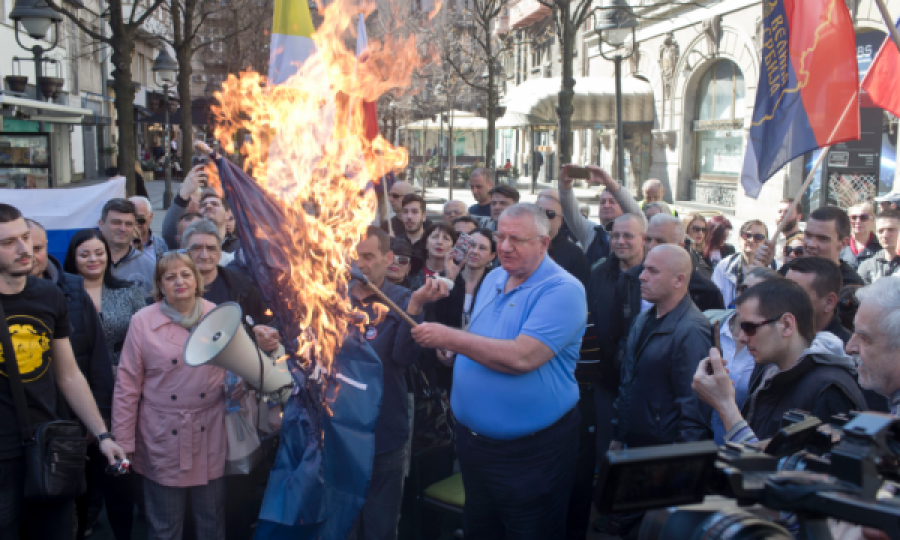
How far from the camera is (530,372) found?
347 centimetres

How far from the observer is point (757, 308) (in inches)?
124

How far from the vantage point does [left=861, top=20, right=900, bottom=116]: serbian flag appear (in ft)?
22.5

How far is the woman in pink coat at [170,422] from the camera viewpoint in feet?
12.7

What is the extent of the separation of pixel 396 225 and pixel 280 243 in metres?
4.74

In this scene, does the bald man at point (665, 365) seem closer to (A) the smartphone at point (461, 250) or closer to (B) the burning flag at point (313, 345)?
(B) the burning flag at point (313, 345)

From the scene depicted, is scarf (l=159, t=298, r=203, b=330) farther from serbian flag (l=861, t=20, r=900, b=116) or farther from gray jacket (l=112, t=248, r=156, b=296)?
serbian flag (l=861, t=20, r=900, b=116)

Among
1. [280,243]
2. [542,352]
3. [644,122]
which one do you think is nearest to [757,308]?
[542,352]

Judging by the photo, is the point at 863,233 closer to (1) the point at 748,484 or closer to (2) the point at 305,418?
(2) the point at 305,418

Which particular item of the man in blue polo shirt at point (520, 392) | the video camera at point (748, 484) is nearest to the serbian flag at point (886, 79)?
the man in blue polo shirt at point (520, 392)

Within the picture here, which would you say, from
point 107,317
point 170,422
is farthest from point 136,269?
point 170,422

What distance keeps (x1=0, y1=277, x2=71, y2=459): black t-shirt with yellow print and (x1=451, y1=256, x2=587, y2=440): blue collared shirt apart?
6.89ft

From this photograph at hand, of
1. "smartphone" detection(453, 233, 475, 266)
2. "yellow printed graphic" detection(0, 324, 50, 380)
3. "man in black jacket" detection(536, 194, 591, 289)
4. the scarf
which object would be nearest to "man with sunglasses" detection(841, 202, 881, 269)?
"man in black jacket" detection(536, 194, 591, 289)

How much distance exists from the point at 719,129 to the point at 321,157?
20474 millimetres

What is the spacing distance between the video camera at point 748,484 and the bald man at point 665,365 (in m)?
2.16
